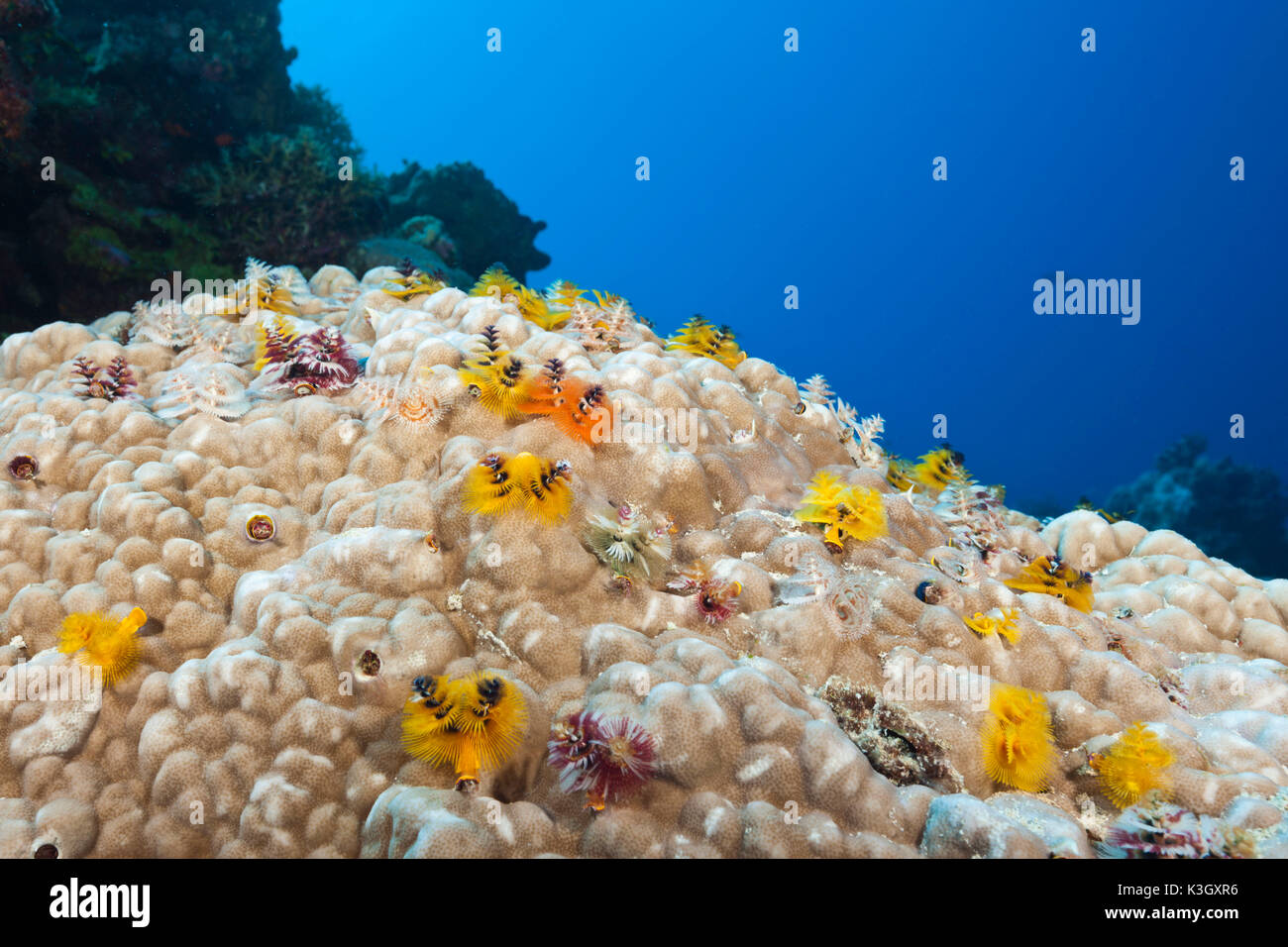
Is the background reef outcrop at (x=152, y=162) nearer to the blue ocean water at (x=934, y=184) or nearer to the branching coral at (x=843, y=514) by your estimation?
the branching coral at (x=843, y=514)

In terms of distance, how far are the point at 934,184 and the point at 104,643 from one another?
154390 mm

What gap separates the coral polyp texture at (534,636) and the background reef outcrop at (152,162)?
501cm

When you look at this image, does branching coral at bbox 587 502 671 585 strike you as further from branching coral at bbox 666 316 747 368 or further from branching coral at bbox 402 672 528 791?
branching coral at bbox 666 316 747 368

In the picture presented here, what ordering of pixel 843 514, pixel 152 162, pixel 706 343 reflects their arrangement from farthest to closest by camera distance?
pixel 152 162 → pixel 706 343 → pixel 843 514

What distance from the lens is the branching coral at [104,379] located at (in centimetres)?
423

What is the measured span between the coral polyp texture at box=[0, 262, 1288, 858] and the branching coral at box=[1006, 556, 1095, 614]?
0.03 m

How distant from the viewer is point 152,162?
9.04 metres

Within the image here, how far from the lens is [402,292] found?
536 cm

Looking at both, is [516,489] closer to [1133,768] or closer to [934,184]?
[1133,768]

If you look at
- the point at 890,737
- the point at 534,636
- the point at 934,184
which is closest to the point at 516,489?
the point at 534,636

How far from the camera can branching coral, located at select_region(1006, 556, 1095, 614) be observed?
166 inches

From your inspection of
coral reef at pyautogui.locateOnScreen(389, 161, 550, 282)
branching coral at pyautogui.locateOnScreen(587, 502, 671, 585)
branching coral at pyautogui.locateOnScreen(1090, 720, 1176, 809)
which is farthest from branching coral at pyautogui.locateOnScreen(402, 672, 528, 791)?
coral reef at pyautogui.locateOnScreen(389, 161, 550, 282)

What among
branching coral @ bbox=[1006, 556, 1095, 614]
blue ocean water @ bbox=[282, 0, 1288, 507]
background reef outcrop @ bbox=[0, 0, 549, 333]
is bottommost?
branching coral @ bbox=[1006, 556, 1095, 614]

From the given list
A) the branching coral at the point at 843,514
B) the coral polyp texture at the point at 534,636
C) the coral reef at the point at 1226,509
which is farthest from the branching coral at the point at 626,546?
the coral reef at the point at 1226,509
